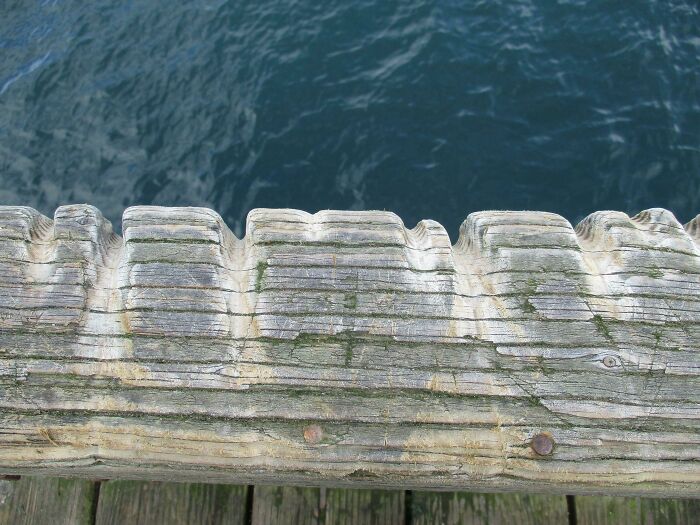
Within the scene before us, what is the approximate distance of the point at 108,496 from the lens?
105 inches

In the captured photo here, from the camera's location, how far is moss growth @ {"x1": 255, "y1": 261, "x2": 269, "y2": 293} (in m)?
2.40

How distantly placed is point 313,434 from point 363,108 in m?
8.30

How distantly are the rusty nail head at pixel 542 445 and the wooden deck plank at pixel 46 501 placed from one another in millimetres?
1611

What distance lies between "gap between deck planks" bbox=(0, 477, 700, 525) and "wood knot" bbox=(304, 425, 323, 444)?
60cm

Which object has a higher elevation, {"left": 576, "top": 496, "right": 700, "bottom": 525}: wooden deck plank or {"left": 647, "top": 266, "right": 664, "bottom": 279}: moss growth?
{"left": 647, "top": 266, "right": 664, "bottom": 279}: moss growth

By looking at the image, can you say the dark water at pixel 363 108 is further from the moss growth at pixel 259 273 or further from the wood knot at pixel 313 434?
the wood knot at pixel 313 434

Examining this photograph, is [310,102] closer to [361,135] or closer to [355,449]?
[361,135]

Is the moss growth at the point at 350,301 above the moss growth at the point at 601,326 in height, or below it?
above

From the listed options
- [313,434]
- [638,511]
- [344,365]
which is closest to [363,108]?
[638,511]

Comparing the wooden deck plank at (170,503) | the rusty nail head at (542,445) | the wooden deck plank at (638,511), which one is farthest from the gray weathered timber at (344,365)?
the wooden deck plank at (638,511)

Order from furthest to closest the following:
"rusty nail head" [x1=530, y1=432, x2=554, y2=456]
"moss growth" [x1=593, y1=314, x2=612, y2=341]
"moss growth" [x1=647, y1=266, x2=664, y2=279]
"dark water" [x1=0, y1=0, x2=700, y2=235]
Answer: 1. "dark water" [x1=0, y1=0, x2=700, y2=235]
2. "moss growth" [x1=647, y1=266, x2=664, y2=279]
3. "moss growth" [x1=593, y1=314, x2=612, y2=341]
4. "rusty nail head" [x1=530, y1=432, x2=554, y2=456]

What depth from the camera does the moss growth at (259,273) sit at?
2404 millimetres

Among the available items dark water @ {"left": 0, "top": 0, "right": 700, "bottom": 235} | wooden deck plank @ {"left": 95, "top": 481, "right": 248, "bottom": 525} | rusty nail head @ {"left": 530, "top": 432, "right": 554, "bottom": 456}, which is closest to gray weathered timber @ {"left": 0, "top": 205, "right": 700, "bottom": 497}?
rusty nail head @ {"left": 530, "top": 432, "right": 554, "bottom": 456}

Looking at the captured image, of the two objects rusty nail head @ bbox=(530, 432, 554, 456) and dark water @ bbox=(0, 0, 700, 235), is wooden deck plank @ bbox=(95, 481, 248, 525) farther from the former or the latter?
dark water @ bbox=(0, 0, 700, 235)
